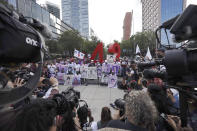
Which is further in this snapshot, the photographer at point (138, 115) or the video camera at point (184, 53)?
the photographer at point (138, 115)

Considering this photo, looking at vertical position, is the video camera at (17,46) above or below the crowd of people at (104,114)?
above

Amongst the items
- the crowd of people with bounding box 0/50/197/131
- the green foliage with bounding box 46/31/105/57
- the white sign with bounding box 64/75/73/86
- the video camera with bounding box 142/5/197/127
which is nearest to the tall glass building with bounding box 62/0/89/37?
the green foliage with bounding box 46/31/105/57

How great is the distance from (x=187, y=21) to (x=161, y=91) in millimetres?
1433

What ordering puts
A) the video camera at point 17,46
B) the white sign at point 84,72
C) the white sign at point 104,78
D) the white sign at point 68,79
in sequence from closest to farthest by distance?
the video camera at point 17,46 → the white sign at point 104,78 → the white sign at point 68,79 → the white sign at point 84,72

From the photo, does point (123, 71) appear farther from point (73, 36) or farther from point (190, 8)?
point (73, 36)

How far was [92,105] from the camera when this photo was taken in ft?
21.5

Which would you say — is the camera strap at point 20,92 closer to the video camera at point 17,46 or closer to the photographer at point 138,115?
the video camera at point 17,46

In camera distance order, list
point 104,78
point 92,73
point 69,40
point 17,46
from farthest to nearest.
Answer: point 69,40
point 92,73
point 104,78
point 17,46

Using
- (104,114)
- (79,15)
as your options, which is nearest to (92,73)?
(104,114)

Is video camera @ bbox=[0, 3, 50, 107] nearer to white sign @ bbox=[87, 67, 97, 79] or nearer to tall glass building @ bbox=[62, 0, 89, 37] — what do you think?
white sign @ bbox=[87, 67, 97, 79]

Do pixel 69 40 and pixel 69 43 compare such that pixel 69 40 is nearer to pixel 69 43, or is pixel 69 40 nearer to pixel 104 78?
pixel 69 43

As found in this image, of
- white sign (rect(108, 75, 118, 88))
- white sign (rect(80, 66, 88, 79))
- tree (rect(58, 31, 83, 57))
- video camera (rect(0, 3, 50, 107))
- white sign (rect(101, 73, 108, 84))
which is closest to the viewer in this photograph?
video camera (rect(0, 3, 50, 107))

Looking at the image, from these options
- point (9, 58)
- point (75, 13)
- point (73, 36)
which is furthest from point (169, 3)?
point (75, 13)

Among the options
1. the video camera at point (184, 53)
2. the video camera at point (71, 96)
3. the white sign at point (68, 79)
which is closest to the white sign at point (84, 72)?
the white sign at point (68, 79)
